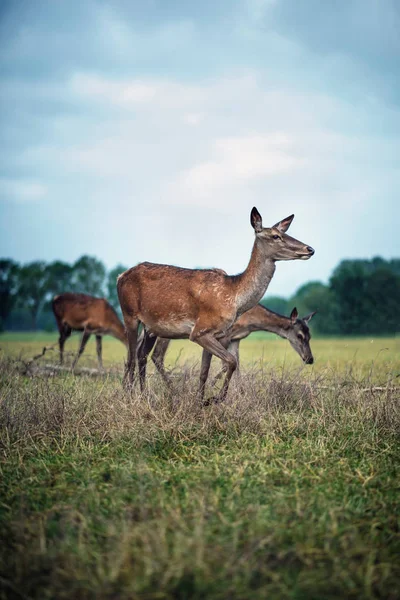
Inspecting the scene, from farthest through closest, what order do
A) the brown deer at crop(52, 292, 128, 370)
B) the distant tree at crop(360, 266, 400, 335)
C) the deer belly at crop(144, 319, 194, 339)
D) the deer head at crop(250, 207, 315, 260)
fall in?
the distant tree at crop(360, 266, 400, 335) < the brown deer at crop(52, 292, 128, 370) < the deer belly at crop(144, 319, 194, 339) < the deer head at crop(250, 207, 315, 260)

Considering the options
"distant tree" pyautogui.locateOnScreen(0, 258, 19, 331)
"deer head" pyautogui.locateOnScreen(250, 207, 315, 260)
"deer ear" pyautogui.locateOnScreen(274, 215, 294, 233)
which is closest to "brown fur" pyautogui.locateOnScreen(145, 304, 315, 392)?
"deer ear" pyautogui.locateOnScreen(274, 215, 294, 233)

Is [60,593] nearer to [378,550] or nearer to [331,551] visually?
[331,551]

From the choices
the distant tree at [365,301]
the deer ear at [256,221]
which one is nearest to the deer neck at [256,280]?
the deer ear at [256,221]

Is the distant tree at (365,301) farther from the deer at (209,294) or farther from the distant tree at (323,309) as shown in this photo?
the deer at (209,294)

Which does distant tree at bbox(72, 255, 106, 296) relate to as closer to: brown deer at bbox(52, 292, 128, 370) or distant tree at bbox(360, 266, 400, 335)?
distant tree at bbox(360, 266, 400, 335)

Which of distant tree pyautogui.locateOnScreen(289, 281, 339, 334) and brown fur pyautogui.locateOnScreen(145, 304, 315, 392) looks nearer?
brown fur pyautogui.locateOnScreen(145, 304, 315, 392)

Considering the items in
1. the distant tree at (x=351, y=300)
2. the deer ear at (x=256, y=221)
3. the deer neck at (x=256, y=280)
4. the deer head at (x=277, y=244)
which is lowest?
the deer neck at (x=256, y=280)

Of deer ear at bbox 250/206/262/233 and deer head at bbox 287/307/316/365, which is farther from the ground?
deer ear at bbox 250/206/262/233

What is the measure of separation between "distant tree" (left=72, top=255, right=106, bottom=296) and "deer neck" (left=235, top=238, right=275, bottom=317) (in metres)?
64.6

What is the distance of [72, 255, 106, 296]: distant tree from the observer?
71.0 m

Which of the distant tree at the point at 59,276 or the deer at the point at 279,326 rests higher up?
the distant tree at the point at 59,276

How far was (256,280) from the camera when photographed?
6.94m

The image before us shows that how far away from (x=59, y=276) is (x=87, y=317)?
5747 cm

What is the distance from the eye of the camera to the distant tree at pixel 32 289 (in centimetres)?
6831
